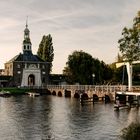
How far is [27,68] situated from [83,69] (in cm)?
2902

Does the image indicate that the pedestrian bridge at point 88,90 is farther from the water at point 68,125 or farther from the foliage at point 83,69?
the water at point 68,125

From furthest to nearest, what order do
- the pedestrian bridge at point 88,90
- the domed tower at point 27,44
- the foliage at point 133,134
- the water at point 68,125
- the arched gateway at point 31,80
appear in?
the arched gateway at point 31,80, the domed tower at point 27,44, the pedestrian bridge at point 88,90, the water at point 68,125, the foliage at point 133,134

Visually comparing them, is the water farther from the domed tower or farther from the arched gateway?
Result: the domed tower

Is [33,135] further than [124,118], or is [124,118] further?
[124,118]

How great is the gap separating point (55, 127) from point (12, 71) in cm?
10008

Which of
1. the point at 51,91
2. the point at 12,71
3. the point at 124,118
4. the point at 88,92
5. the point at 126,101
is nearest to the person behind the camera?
the point at 124,118

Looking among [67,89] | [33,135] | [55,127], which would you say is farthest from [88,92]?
[33,135]

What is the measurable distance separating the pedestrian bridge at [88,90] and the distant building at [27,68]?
42.8ft

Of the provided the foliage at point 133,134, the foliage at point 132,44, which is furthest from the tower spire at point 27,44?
the foliage at point 133,134

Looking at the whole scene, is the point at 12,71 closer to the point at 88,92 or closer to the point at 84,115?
the point at 88,92

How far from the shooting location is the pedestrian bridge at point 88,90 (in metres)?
84.0

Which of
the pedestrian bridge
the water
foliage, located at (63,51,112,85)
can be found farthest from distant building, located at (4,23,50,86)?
the water

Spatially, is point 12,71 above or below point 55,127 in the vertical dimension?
above

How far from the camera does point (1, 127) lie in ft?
159
